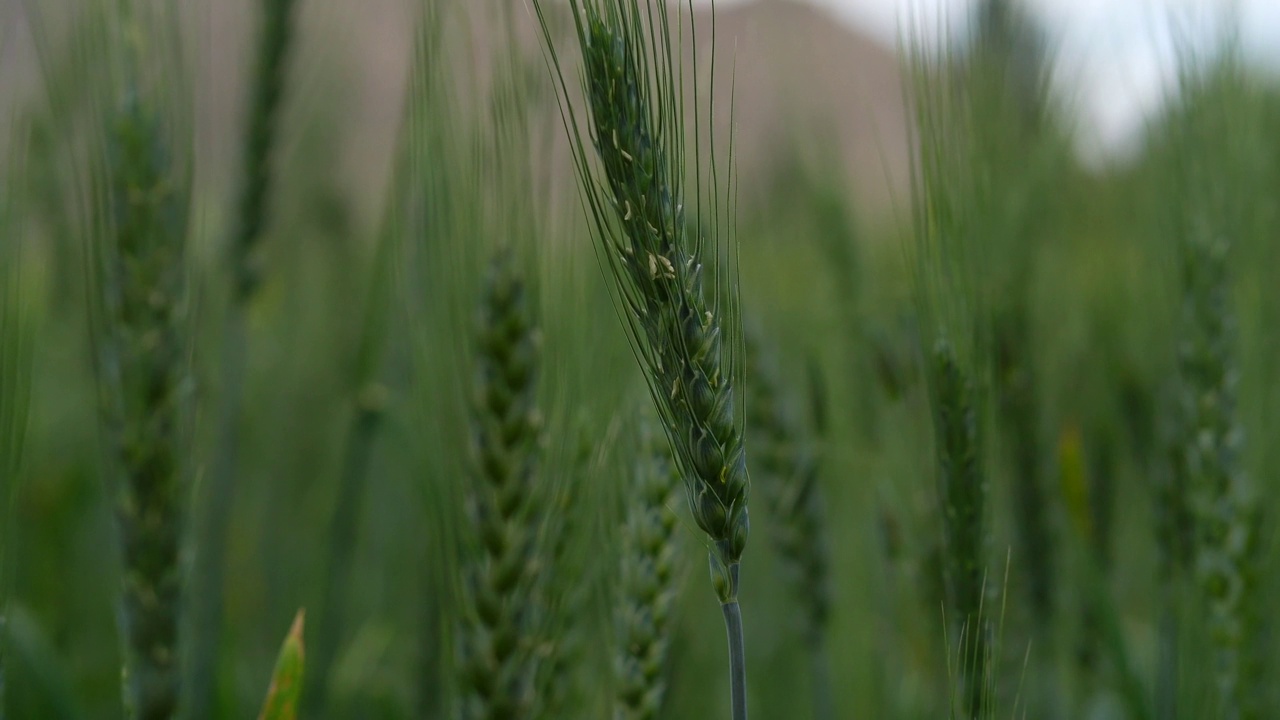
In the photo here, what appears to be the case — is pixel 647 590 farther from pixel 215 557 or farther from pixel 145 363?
pixel 215 557

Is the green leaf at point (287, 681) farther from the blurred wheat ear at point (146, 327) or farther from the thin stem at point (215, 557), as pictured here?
the thin stem at point (215, 557)

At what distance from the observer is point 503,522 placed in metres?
0.88

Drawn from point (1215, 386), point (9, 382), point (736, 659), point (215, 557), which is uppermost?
point (9, 382)

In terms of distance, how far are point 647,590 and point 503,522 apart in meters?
0.15

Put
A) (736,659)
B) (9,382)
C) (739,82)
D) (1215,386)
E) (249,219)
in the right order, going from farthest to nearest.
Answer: (249,219) → (739,82) → (1215,386) → (9,382) → (736,659)

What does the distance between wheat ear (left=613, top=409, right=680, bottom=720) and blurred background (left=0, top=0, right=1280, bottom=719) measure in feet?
0.22

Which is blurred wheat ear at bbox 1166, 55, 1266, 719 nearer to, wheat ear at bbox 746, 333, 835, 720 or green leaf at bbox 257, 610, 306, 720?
wheat ear at bbox 746, 333, 835, 720

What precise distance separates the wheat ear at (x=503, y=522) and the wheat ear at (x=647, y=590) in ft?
0.30

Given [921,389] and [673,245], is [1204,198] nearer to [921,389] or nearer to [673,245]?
[921,389]

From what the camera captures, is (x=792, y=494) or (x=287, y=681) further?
(x=792, y=494)

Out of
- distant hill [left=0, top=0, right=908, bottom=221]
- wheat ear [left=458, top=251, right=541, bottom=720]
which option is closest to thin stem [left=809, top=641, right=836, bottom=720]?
wheat ear [left=458, top=251, right=541, bottom=720]

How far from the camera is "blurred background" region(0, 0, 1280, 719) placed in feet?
3.23

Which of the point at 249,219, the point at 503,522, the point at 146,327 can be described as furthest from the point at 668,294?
the point at 249,219

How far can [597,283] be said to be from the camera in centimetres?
108
